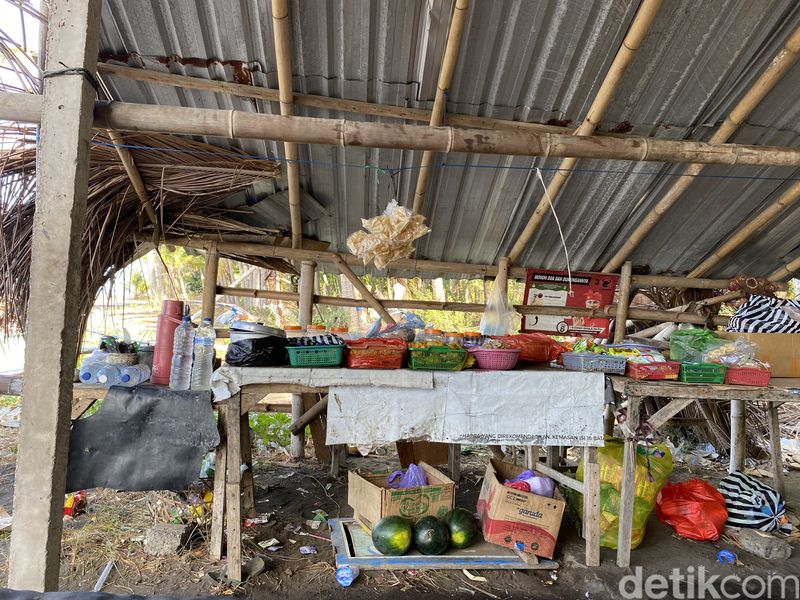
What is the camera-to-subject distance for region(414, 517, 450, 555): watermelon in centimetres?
353

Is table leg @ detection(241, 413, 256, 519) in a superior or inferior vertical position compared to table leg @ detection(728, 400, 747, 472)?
inferior

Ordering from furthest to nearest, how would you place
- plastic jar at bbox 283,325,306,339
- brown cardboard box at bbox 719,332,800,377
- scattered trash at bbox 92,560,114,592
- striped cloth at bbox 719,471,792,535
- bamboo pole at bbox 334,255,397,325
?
bamboo pole at bbox 334,255,397,325, striped cloth at bbox 719,471,792,535, brown cardboard box at bbox 719,332,800,377, plastic jar at bbox 283,325,306,339, scattered trash at bbox 92,560,114,592

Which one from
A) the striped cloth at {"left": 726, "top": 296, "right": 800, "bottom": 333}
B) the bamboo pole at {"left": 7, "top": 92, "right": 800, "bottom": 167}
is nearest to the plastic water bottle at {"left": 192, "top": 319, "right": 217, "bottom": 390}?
the bamboo pole at {"left": 7, "top": 92, "right": 800, "bottom": 167}

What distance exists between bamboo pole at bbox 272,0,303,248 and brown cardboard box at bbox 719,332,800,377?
12.2 feet

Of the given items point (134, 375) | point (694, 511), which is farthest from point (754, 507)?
point (134, 375)

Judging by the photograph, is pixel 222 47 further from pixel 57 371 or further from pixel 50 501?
pixel 50 501

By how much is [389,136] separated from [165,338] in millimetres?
1839

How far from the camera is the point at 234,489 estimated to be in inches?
129

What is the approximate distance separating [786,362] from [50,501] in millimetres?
4933

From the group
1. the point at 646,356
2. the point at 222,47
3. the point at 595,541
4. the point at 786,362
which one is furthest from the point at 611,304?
the point at 222,47

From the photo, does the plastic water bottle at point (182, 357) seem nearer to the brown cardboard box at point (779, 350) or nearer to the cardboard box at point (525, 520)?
the cardboard box at point (525, 520)

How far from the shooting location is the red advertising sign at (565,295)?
21.0 feet

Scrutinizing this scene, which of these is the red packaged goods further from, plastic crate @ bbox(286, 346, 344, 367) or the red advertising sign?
the red advertising sign

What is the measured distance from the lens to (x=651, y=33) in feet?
12.0
